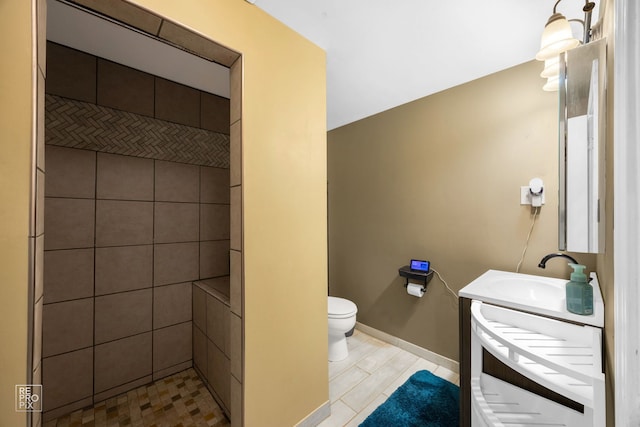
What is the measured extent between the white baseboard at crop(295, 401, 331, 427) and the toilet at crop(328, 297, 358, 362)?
56 centimetres

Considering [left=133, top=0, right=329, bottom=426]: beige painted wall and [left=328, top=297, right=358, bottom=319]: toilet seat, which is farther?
[left=328, top=297, right=358, bottom=319]: toilet seat

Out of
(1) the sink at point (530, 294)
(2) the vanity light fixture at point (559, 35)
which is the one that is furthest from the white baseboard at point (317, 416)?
(2) the vanity light fixture at point (559, 35)

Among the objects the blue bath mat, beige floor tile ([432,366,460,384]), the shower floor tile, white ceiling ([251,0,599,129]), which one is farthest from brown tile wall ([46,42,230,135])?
beige floor tile ([432,366,460,384])

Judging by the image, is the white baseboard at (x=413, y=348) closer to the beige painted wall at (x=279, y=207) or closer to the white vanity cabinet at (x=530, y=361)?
the white vanity cabinet at (x=530, y=361)

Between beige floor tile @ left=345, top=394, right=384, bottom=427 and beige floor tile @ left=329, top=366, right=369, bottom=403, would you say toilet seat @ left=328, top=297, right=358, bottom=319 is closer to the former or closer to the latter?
beige floor tile @ left=329, top=366, right=369, bottom=403

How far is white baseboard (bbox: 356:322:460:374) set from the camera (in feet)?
6.79

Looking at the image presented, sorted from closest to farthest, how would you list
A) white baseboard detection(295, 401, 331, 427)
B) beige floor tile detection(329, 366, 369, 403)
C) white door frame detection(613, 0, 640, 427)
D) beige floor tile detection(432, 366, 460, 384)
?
white door frame detection(613, 0, 640, 427) → white baseboard detection(295, 401, 331, 427) → beige floor tile detection(329, 366, 369, 403) → beige floor tile detection(432, 366, 460, 384)

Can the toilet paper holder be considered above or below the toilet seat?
above

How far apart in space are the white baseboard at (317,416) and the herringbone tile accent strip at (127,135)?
79.5 inches

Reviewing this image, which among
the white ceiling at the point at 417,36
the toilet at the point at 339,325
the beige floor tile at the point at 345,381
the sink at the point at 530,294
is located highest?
the white ceiling at the point at 417,36

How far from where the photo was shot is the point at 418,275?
2.13 metres

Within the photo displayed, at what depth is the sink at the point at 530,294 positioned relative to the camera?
1104mm

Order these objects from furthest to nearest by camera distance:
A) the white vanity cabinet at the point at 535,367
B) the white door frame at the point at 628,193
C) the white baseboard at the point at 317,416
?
1. the white baseboard at the point at 317,416
2. the white vanity cabinet at the point at 535,367
3. the white door frame at the point at 628,193

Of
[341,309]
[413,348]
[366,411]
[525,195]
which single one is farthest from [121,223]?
[525,195]
